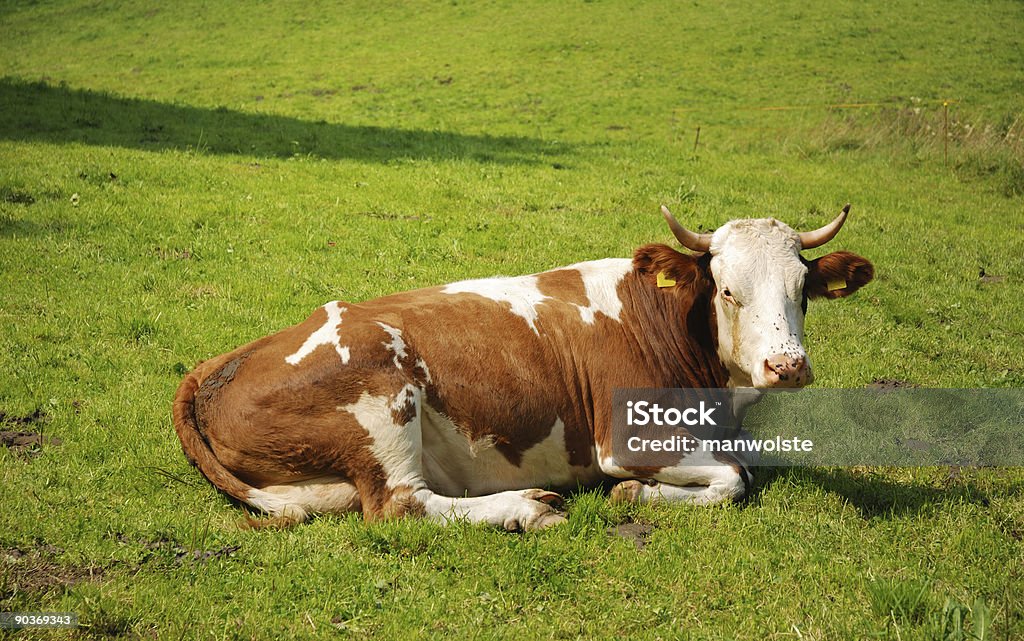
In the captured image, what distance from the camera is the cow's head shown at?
5527mm

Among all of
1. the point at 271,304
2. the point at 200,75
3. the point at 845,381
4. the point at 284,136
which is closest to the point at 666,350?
the point at 845,381

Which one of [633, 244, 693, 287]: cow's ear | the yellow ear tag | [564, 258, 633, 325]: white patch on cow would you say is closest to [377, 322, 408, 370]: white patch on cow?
[564, 258, 633, 325]: white patch on cow

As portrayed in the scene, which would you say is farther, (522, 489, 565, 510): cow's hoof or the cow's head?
(522, 489, 565, 510): cow's hoof

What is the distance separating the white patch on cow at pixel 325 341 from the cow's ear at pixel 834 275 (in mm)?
3140

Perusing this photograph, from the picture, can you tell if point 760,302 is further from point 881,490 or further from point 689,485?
point 881,490

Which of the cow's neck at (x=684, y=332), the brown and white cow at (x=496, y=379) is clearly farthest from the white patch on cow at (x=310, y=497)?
the cow's neck at (x=684, y=332)

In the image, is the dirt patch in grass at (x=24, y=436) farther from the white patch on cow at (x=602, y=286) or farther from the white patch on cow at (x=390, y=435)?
the white patch on cow at (x=602, y=286)

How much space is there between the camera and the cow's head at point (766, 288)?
5.53m

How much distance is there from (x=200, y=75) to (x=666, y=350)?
2936cm

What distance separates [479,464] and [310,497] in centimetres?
110

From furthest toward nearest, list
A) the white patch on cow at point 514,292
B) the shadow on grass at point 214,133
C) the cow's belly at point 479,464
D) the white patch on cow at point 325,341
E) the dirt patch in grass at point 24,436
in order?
the shadow on grass at point 214,133
the white patch on cow at point 514,292
the dirt patch in grass at point 24,436
the cow's belly at point 479,464
the white patch on cow at point 325,341

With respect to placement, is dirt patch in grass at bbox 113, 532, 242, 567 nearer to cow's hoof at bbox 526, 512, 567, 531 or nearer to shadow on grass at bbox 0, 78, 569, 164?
cow's hoof at bbox 526, 512, 567, 531

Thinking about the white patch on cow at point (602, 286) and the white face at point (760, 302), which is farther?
the white patch on cow at point (602, 286)

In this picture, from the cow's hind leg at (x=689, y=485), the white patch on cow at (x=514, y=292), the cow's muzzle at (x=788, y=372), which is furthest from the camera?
the white patch on cow at (x=514, y=292)
